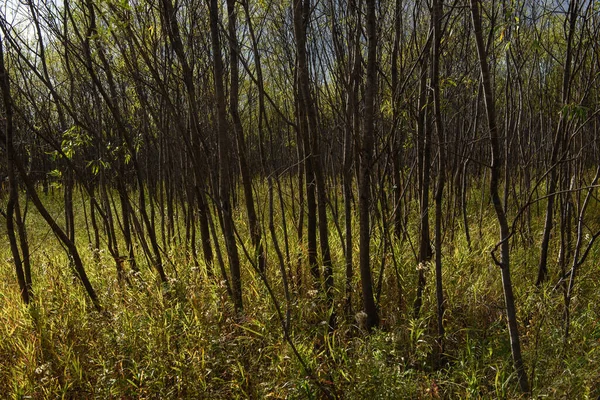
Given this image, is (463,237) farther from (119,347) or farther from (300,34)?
(119,347)

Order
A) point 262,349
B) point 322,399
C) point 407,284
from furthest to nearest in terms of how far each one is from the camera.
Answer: point 407,284 → point 262,349 → point 322,399

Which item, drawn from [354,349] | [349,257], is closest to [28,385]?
[354,349]

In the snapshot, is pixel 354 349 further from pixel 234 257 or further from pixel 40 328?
pixel 40 328

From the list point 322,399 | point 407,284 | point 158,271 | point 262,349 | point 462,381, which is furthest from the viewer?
point 158,271

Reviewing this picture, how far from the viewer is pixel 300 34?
227 centimetres

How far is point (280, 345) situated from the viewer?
7.62 ft

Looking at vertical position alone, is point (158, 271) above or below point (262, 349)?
above

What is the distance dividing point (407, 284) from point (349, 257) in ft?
A: 1.89

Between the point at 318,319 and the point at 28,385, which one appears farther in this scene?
the point at 318,319

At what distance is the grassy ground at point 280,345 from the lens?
80.1 inches

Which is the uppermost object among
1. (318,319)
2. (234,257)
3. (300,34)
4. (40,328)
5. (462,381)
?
(300,34)

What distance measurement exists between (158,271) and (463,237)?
2.99 meters

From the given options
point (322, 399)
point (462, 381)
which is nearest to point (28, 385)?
point (322, 399)

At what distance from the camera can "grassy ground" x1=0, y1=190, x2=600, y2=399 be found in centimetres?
204
